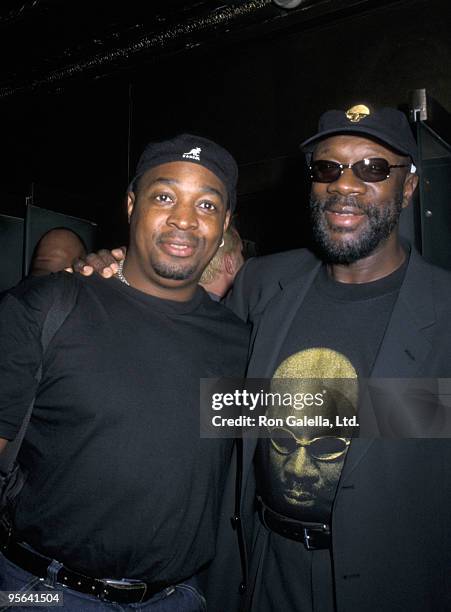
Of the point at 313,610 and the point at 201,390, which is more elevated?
the point at 201,390

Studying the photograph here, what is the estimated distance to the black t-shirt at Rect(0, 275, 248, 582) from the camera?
1.48 m

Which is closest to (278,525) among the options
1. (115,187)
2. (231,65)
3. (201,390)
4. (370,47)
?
(201,390)

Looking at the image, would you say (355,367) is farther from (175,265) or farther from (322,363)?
(175,265)

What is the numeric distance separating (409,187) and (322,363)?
0.91m

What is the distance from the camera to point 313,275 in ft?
7.34

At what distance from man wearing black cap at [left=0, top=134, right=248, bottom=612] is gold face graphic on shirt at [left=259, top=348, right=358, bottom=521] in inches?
10.8

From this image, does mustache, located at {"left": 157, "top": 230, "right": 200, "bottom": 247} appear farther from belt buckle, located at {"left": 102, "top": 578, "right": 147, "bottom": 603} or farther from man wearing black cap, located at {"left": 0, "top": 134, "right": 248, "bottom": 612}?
belt buckle, located at {"left": 102, "top": 578, "right": 147, "bottom": 603}

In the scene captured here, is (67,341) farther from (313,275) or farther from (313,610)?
(313,610)

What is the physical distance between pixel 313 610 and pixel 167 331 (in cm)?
111

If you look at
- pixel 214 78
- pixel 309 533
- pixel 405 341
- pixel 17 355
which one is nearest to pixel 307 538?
pixel 309 533

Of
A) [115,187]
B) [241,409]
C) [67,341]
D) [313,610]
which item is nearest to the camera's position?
[67,341]

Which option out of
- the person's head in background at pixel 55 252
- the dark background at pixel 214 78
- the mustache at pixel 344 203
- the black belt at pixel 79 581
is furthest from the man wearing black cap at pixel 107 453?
the dark background at pixel 214 78

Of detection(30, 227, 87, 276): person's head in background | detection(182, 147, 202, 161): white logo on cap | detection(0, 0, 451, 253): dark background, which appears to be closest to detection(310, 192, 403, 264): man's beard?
detection(182, 147, 202, 161): white logo on cap

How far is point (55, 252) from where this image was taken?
3977 millimetres
